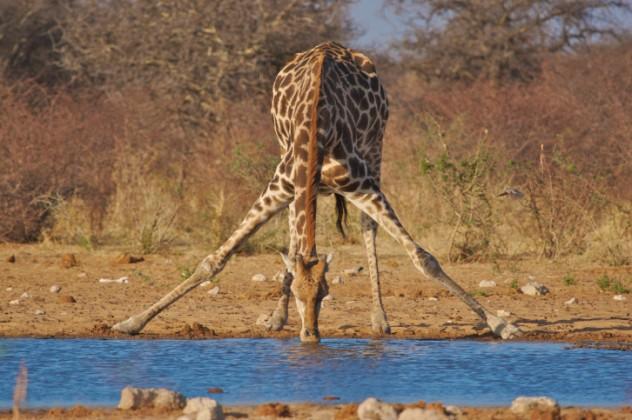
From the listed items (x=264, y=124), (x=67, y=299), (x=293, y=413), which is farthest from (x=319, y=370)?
(x=264, y=124)

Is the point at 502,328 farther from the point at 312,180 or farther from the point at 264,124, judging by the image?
the point at 264,124

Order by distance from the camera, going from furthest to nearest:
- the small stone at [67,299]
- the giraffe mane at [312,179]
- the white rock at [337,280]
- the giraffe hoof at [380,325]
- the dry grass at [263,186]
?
the dry grass at [263,186] < the white rock at [337,280] < the small stone at [67,299] < the giraffe hoof at [380,325] < the giraffe mane at [312,179]

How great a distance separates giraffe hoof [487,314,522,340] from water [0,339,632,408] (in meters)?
0.15

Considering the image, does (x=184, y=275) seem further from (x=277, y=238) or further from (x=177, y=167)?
(x=177, y=167)

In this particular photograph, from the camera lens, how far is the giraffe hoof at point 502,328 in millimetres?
8141

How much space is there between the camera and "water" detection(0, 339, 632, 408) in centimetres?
616

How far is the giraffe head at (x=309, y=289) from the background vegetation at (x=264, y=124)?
15.4 ft

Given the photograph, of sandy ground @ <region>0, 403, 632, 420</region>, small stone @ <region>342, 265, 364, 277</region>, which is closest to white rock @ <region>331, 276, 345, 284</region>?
small stone @ <region>342, 265, 364, 277</region>

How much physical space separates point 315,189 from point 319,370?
1307mm

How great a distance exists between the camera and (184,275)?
433 inches

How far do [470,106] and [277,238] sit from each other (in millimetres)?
7121

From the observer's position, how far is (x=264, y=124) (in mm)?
17312

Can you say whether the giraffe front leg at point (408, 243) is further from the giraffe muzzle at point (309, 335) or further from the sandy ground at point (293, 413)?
the sandy ground at point (293, 413)

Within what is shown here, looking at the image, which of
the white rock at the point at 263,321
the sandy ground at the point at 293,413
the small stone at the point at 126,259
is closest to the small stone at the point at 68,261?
the small stone at the point at 126,259
